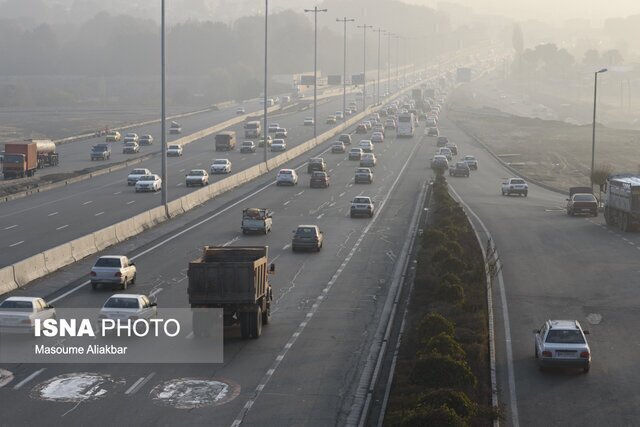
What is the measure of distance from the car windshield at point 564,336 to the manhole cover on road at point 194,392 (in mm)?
8183

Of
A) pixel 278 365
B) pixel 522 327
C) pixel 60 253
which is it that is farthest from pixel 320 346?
pixel 60 253

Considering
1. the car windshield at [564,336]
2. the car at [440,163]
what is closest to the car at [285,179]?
the car at [440,163]

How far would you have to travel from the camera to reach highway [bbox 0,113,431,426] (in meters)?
25.9

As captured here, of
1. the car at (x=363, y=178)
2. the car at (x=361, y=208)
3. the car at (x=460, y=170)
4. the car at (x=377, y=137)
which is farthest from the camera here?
the car at (x=377, y=137)

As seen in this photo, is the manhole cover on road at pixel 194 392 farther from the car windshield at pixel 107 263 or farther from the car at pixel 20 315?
the car windshield at pixel 107 263

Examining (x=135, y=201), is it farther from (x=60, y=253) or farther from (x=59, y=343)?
(x=59, y=343)

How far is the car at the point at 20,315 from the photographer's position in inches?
1314

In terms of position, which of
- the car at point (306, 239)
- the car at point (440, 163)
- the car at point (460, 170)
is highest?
the car at point (306, 239)

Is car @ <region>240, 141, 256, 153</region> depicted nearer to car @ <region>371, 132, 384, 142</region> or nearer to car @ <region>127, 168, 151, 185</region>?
car @ <region>371, 132, 384, 142</region>

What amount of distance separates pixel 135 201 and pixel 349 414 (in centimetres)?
4876

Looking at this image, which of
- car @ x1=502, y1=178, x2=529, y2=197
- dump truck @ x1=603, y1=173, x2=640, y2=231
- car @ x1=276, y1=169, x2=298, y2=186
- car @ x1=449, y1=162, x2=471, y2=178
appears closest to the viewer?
dump truck @ x1=603, y1=173, x2=640, y2=231

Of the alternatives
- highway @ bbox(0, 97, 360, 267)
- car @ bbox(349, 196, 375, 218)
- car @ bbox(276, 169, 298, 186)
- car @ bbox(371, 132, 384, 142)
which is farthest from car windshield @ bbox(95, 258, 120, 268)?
car @ bbox(371, 132, 384, 142)

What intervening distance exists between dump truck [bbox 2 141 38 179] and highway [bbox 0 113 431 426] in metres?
22.6

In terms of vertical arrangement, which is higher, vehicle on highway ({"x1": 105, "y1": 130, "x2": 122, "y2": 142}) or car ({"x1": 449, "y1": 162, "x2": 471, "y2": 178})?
vehicle on highway ({"x1": 105, "y1": 130, "x2": 122, "y2": 142})
